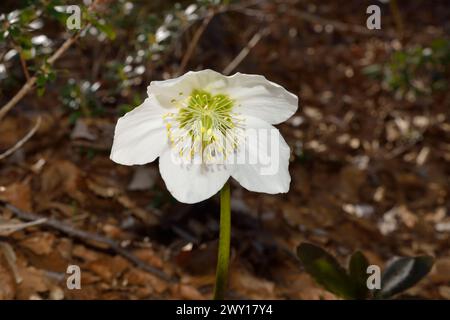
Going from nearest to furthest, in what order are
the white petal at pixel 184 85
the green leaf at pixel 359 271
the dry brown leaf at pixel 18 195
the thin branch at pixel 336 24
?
the white petal at pixel 184 85 < the green leaf at pixel 359 271 < the dry brown leaf at pixel 18 195 < the thin branch at pixel 336 24

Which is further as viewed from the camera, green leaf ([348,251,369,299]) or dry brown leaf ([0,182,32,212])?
dry brown leaf ([0,182,32,212])

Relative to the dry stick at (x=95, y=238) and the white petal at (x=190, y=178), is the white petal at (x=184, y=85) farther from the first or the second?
the dry stick at (x=95, y=238)

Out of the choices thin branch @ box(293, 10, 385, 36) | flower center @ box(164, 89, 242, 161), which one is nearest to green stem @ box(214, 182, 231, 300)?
flower center @ box(164, 89, 242, 161)

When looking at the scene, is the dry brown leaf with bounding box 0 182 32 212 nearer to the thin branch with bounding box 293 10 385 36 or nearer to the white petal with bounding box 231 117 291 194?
the white petal with bounding box 231 117 291 194

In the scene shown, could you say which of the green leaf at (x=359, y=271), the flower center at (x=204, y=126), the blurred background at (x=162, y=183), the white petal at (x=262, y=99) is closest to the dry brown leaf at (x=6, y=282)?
the blurred background at (x=162, y=183)

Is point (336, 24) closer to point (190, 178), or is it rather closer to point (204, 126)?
point (204, 126)
